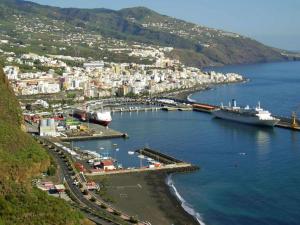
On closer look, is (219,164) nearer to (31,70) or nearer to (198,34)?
(31,70)

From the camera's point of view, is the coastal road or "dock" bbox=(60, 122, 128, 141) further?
"dock" bbox=(60, 122, 128, 141)

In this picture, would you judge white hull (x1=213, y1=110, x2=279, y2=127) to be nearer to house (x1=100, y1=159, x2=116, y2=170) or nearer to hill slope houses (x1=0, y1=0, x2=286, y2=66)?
house (x1=100, y1=159, x2=116, y2=170)

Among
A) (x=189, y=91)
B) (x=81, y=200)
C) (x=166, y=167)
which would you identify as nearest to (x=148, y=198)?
(x=81, y=200)

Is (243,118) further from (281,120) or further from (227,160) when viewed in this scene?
(227,160)

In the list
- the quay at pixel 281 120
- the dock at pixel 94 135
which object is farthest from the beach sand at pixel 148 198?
the quay at pixel 281 120

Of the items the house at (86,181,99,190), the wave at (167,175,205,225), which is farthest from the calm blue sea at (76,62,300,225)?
the house at (86,181,99,190)

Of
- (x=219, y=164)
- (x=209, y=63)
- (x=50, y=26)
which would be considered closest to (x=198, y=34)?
(x=209, y=63)
